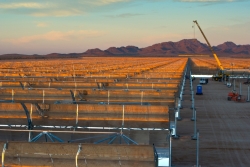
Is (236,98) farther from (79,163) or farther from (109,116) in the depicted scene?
(79,163)

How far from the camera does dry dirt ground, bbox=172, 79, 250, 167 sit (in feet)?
43.3

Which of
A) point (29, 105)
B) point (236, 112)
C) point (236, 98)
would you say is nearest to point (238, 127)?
point (236, 112)

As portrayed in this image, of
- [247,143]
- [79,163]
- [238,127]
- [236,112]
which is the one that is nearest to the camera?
[79,163]

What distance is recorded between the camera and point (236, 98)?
95.9 feet

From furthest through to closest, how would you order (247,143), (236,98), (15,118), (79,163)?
(236,98) < (247,143) < (15,118) < (79,163)

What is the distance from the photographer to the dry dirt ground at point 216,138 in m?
13.2

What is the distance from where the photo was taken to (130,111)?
14.2m

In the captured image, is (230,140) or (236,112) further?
(236,112)

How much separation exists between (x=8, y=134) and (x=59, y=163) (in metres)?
4.85

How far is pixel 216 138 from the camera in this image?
53.3 feet

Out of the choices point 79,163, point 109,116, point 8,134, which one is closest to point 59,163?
point 79,163

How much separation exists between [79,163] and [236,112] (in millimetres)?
16896

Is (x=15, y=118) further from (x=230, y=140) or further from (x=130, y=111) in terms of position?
(x=230, y=140)

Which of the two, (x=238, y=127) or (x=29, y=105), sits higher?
(x=29, y=105)
